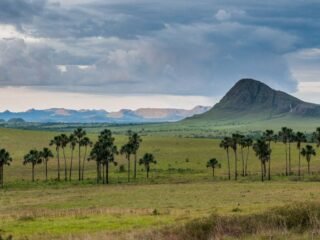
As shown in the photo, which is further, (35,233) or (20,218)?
(20,218)

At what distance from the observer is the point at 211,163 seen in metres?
153

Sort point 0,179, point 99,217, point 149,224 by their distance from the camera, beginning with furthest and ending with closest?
point 0,179, point 99,217, point 149,224

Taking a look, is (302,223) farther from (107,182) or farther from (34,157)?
(34,157)

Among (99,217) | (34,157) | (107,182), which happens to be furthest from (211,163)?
(99,217)

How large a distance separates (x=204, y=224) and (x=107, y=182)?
107320 mm

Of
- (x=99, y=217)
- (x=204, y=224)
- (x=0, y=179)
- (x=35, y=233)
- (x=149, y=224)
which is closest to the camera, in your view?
(x=204, y=224)

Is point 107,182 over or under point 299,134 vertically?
under

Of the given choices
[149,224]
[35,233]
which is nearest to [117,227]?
[149,224]

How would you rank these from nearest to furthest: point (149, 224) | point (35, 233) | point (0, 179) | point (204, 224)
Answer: point (204, 224), point (35, 233), point (149, 224), point (0, 179)

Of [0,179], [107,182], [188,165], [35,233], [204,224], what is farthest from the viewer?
[188,165]

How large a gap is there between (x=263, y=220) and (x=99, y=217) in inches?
764

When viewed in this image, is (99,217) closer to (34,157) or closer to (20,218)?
(20,218)

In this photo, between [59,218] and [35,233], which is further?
[59,218]

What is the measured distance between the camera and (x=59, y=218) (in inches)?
1703
